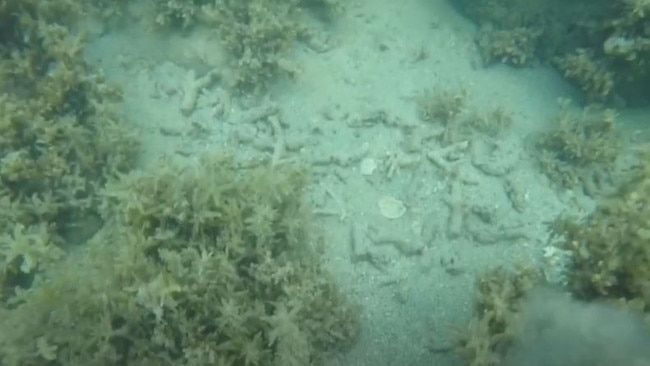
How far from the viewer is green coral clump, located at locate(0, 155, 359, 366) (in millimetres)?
4258

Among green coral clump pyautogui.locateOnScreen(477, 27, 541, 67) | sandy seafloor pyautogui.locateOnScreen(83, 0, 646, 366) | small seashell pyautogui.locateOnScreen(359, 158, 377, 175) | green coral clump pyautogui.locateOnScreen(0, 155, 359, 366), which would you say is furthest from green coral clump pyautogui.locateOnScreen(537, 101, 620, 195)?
green coral clump pyautogui.locateOnScreen(0, 155, 359, 366)

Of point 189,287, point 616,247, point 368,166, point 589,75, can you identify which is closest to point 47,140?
point 189,287

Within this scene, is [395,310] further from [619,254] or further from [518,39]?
[518,39]

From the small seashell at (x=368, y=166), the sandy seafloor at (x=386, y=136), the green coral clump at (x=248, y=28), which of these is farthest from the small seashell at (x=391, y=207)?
the green coral clump at (x=248, y=28)

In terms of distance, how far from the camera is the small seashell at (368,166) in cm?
627

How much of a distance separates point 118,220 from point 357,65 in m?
3.48

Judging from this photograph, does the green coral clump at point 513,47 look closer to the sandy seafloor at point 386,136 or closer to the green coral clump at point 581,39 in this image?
A: the green coral clump at point 581,39

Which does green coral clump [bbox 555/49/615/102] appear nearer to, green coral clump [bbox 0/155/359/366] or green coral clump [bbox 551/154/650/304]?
green coral clump [bbox 551/154/650/304]

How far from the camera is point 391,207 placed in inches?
237

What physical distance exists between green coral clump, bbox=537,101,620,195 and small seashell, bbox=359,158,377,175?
176 centimetres

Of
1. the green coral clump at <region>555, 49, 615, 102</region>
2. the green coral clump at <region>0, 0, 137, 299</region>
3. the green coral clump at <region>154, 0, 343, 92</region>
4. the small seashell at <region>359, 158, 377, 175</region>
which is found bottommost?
the green coral clump at <region>0, 0, 137, 299</region>

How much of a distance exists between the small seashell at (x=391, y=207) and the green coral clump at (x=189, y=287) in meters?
1.10

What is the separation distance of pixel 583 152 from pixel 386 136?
2.02 meters

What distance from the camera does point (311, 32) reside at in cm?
711
